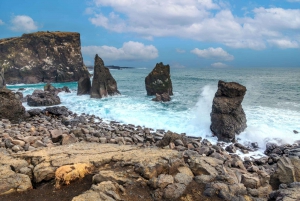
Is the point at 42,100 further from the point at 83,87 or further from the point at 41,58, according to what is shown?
the point at 41,58

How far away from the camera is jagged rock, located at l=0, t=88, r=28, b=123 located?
16.1 meters

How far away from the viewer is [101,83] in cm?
3431

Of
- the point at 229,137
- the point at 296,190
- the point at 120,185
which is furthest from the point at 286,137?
the point at 120,185

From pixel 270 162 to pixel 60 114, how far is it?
16296 mm

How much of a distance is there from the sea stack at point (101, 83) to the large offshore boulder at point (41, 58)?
144 ft

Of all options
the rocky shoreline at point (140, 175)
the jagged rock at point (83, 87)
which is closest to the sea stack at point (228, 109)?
the rocky shoreline at point (140, 175)

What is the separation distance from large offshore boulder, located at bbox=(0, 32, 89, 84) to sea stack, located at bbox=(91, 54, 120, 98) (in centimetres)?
4388

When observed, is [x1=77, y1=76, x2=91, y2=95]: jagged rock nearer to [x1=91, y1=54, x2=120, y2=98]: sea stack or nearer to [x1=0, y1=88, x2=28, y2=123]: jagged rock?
[x1=91, y1=54, x2=120, y2=98]: sea stack

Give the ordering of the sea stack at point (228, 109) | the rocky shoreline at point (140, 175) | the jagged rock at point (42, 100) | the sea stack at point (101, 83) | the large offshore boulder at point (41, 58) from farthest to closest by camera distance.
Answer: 1. the large offshore boulder at point (41, 58)
2. the sea stack at point (101, 83)
3. the jagged rock at point (42, 100)
4. the sea stack at point (228, 109)
5. the rocky shoreline at point (140, 175)

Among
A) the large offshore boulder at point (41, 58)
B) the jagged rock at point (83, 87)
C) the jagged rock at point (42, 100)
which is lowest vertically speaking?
the jagged rock at point (42, 100)

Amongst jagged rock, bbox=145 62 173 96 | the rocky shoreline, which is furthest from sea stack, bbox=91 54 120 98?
Answer: the rocky shoreline

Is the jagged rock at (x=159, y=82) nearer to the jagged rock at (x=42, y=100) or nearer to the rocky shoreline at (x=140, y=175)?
the jagged rock at (x=42, y=100)

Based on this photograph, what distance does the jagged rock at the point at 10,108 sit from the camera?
16141mm

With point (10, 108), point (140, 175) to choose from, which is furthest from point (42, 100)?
point (140, 175)
